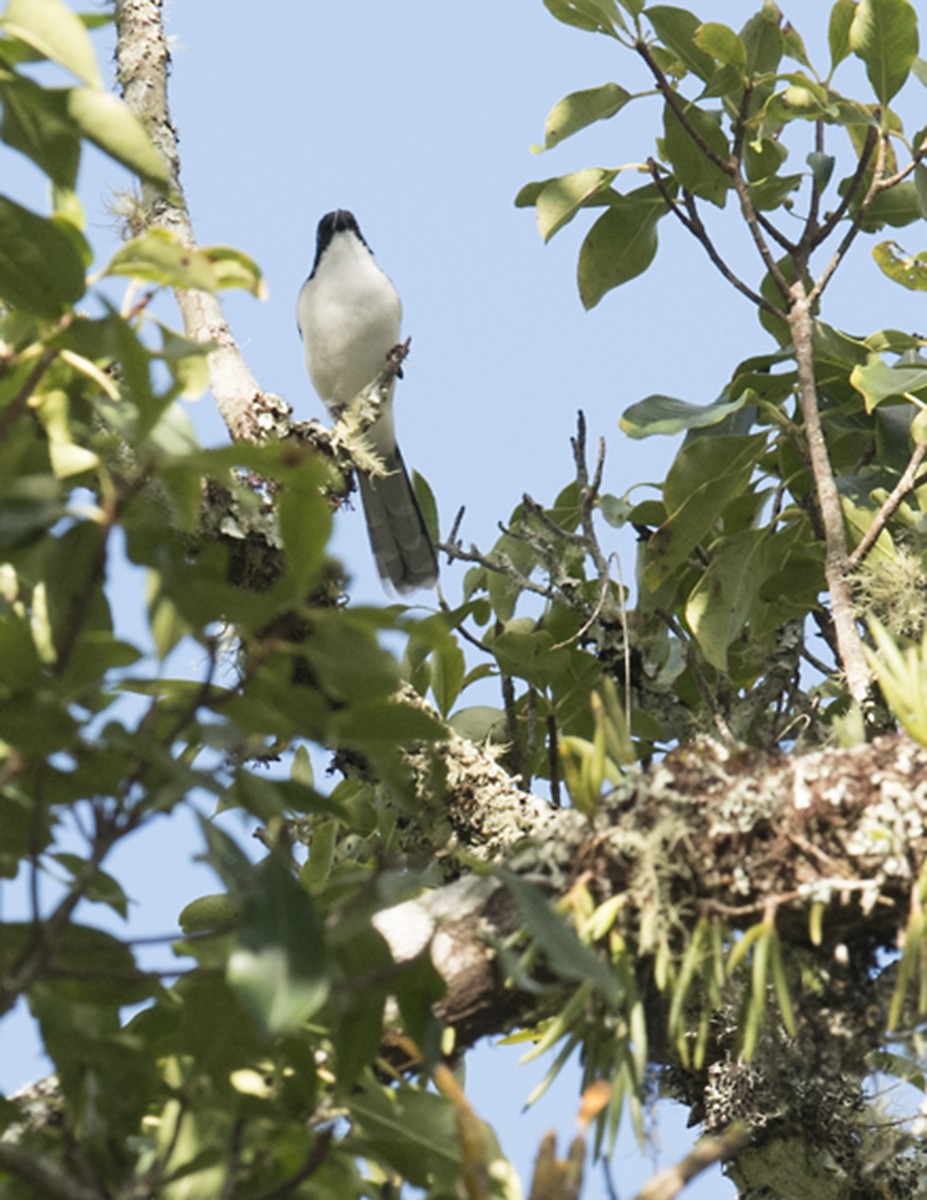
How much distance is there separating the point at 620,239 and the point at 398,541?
109 inches

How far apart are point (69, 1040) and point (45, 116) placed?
0.77 m

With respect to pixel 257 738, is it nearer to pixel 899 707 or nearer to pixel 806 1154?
pixel 899 707

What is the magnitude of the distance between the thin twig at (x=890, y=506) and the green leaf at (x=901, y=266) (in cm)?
86

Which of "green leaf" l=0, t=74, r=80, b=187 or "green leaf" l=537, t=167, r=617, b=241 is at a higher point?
"green leaf" l=537, t=167, r=617, b=241

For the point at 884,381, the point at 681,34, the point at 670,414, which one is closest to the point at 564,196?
the point at 681,34

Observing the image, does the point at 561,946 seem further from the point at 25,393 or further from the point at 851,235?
the point at 851,235

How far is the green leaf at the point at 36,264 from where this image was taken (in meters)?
1.42

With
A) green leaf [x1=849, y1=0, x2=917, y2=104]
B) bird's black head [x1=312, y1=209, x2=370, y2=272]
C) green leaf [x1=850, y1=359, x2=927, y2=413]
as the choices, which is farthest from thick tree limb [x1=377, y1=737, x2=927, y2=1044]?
bird's black head [x1=312, y1=209, x2=370, y2=272]

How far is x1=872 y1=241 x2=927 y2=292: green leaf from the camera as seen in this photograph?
3.55 m

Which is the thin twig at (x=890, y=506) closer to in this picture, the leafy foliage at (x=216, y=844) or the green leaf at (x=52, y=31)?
the leafy foliage at (x=216, y=844)

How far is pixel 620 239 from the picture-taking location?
11.4ft

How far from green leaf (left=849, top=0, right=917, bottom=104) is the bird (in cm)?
303

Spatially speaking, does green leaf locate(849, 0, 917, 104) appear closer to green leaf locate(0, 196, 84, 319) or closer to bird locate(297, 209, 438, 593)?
green leaf locate(0, 196, 84, 319)

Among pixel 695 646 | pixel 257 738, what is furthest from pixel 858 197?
pixel 257 738
